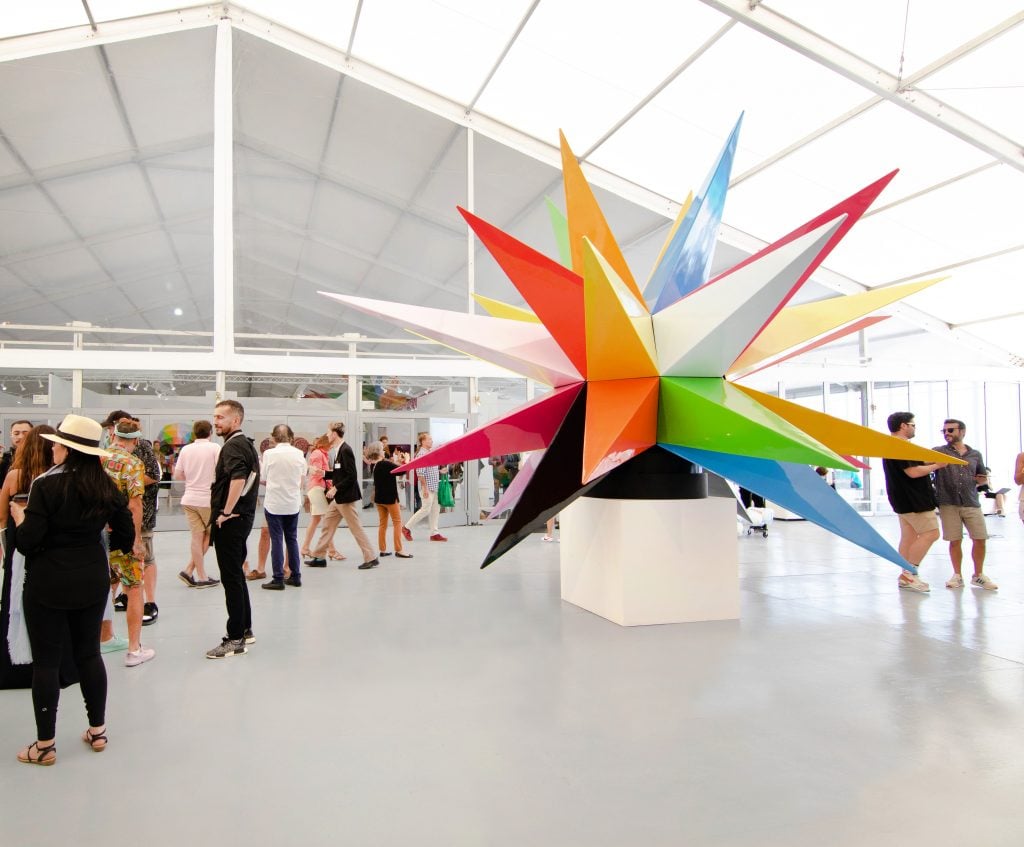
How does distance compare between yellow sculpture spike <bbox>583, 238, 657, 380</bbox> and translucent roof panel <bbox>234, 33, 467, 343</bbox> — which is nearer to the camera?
yellow sculpture spike <bbox>583, 238, 657, 380</bbox>

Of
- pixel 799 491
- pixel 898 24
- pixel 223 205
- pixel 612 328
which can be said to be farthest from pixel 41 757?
pixel 223 205

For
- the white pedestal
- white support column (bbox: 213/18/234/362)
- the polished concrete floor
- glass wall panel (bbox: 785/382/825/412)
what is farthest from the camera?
glass wall panel (bbox: 785/382/825/412)

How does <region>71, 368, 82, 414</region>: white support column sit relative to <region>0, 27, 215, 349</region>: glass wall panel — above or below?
below

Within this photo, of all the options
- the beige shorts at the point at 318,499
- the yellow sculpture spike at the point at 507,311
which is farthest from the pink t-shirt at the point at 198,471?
the yellow sculpture spike at the point at 507,311

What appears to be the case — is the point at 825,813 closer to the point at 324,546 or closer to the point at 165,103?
the point at 324,546

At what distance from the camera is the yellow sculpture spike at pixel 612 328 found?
3.63 meters

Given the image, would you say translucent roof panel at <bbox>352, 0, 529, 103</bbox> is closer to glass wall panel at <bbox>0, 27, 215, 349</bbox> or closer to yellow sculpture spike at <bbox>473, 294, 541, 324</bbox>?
glass wall panel at <bbox>0, 27, 215, 349</bbox>

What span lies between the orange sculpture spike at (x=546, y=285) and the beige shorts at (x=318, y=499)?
3831mm

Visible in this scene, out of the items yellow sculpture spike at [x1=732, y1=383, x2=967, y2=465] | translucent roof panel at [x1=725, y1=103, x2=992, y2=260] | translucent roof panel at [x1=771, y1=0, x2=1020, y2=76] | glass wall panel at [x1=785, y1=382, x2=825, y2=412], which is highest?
translucent roof panel at [x1=771, y1=0, x2=1020, y2=76]

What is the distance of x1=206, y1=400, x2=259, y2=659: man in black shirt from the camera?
3943 millimetres

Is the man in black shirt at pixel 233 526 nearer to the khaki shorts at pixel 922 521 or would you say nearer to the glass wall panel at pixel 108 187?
the khaki shorts at pixel 922 521

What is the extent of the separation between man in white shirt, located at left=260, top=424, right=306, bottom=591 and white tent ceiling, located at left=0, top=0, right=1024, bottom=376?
21.2 ft

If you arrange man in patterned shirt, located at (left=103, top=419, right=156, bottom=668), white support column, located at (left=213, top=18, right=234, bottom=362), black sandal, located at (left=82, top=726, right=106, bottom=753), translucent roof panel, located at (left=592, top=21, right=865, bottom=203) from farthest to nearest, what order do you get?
1. white support column, located at (left=213, top=18, right=234, bottom=362)
2. translucent roof panel, located at (left=592, top=21, right=865, bottom=203)
3. man in patterned shirt, located at (left=103, top=419, right=156, bottom=668)
4. black sandal, located at (left=82, top=726, right=106, bottom=753)

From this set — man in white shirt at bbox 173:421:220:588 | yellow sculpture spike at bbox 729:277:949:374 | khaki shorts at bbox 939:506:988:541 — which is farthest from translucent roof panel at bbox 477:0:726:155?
man in white shirt at bbox 173:421:220:588
